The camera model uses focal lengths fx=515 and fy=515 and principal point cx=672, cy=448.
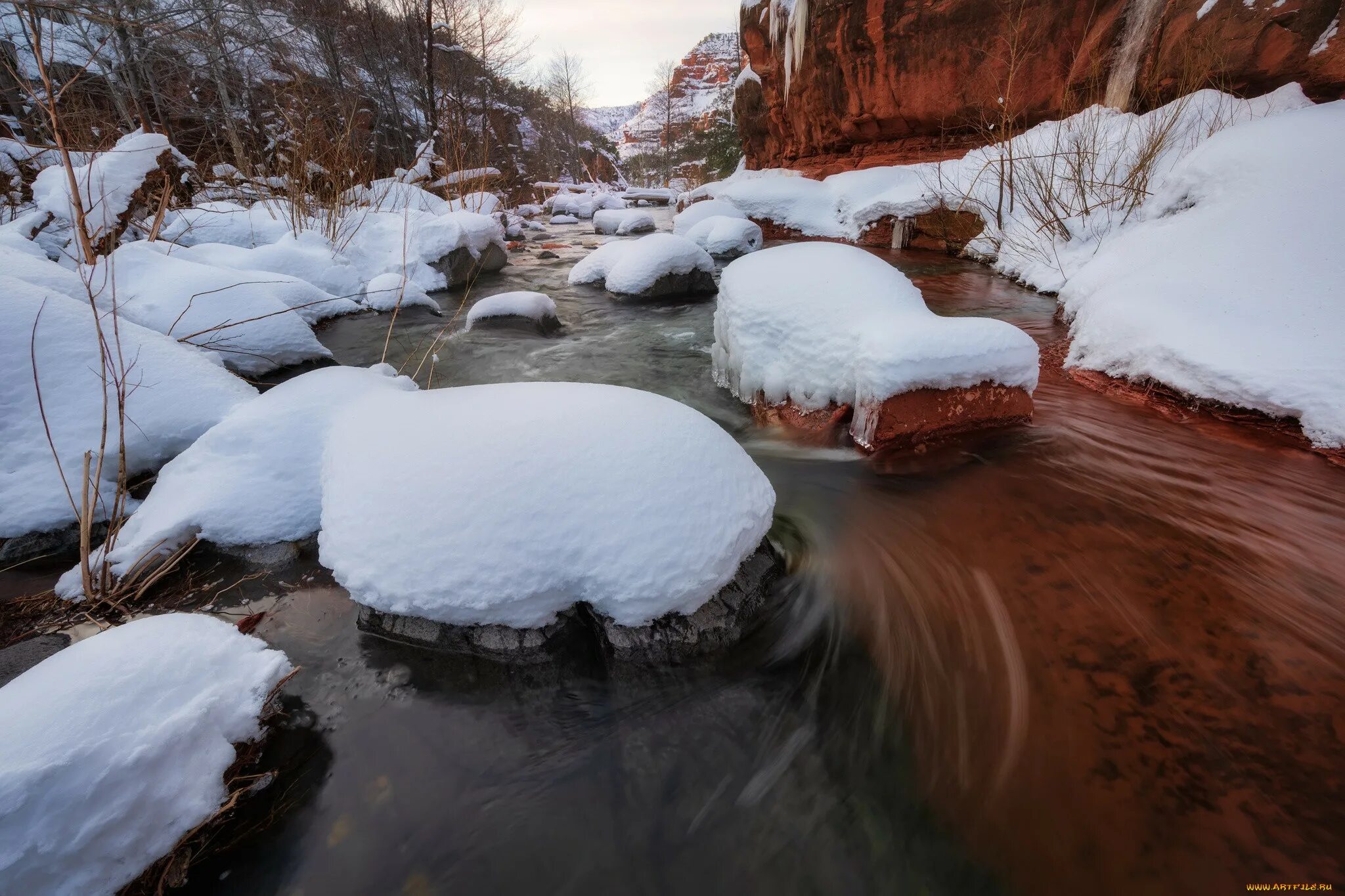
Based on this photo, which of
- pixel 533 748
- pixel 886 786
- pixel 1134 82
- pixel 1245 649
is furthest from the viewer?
pixel 1134 82

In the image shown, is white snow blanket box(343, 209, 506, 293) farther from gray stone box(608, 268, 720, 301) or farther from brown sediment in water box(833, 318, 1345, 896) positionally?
brown sediment in water box(833, 318, 1345, 896)

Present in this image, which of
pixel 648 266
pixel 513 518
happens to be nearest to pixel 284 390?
pixel 513 518

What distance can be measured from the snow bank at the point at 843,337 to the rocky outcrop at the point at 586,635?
65.7 inches

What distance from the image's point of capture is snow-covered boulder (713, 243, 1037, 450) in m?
2.81

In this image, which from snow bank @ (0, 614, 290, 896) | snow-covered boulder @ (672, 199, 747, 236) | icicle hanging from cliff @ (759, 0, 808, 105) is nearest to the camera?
snow bank @ (0, 614, 290, 896)

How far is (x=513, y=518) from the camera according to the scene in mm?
1750

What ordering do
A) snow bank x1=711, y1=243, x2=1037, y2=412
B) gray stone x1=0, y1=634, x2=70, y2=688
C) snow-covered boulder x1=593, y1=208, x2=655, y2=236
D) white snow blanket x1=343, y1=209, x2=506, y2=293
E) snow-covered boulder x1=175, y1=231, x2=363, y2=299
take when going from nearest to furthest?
gray stone x1=0, y1=634, x2=70, y2=688 < snow bank x1=711, y1=243, x2=1037, y2=412 < snow-covered boulder x1=175, y1=231, x2=363, y2=299 < white snow blanket x1=343, y1=209, x2=506, y2=293 < snow-covered boulder x1=593, y1=208, x2=655, y2=236

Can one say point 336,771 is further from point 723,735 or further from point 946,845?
point 946,845

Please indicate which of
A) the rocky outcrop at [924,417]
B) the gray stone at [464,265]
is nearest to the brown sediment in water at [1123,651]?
the rocky outcrop at [924,417]

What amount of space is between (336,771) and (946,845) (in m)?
1.74

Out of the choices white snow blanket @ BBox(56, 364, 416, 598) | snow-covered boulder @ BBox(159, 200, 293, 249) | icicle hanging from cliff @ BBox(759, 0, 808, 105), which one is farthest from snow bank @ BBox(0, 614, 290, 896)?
icicle hanging from cliff @ BBox(759, 0, 808, 105)

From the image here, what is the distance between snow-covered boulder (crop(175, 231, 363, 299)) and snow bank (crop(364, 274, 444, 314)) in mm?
180

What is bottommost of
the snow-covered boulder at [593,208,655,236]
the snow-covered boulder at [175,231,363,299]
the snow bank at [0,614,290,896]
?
the snow bank at [0,614,290,896]

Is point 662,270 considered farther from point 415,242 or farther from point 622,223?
point 622,223
